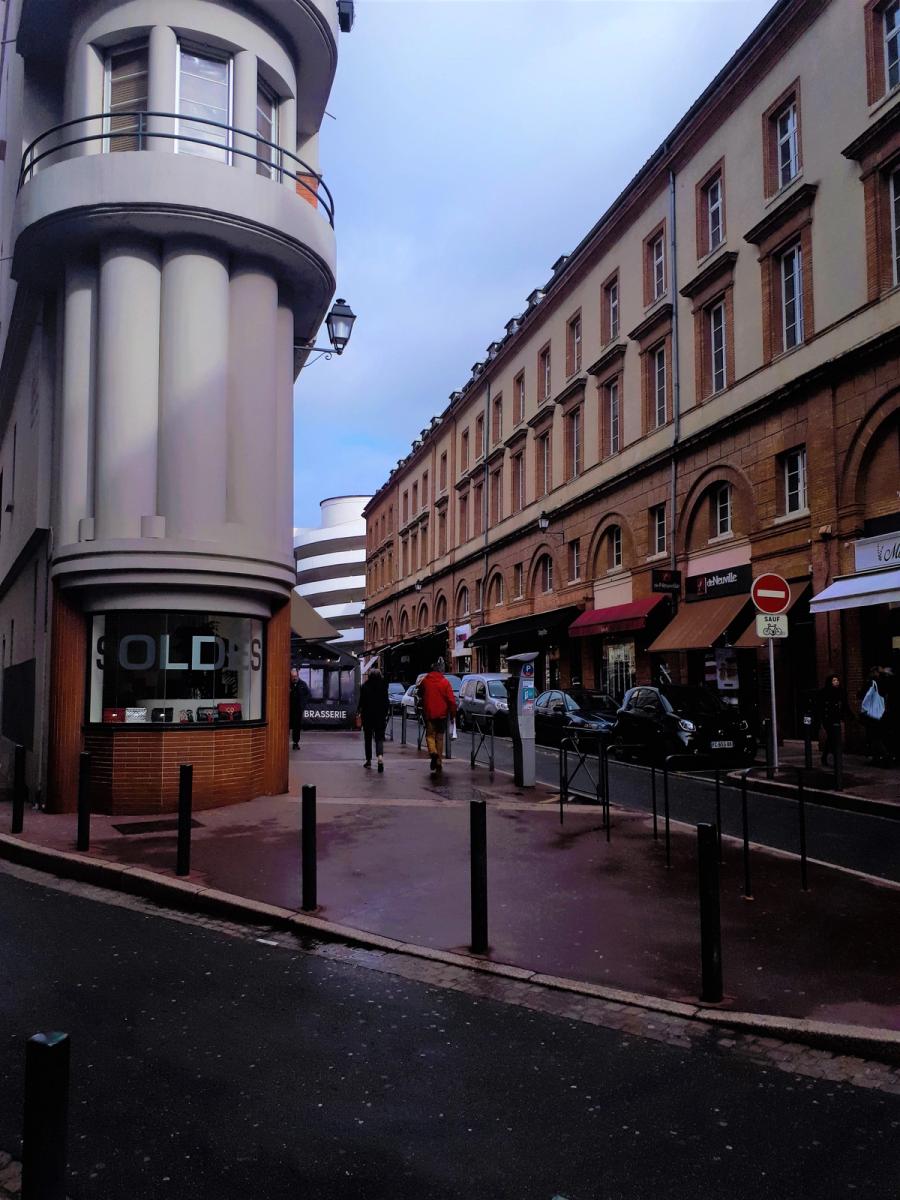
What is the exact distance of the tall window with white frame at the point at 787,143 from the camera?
22.2 meters

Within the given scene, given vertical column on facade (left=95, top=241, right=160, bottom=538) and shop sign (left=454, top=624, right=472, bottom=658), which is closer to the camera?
vertical column on facade (left=95, top=241, right=160, bottom=538)

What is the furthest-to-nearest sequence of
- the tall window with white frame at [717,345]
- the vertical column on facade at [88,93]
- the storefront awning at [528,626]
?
the storefront awning at [528,626], the tall window with white frame at [717,345], the vertical column on facade at [88,93]

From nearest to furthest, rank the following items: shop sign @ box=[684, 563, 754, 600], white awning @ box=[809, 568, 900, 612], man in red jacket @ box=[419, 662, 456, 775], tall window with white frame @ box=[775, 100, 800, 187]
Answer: man in red jacket @ box=[419, 662, 456, 775]
white awning @ box=[809, 568, 900, 612]
tall window with white frame @ box=[775, 100, 800, 187]
shop sign @ box=[684, 563, 754, 600]

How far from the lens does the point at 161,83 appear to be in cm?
1248

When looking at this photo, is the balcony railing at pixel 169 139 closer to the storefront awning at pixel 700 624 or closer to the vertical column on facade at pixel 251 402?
the vertical column on facade at pixel 251 402

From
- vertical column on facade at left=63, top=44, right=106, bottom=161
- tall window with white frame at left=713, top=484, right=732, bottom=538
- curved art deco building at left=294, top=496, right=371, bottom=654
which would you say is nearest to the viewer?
vertical column on facade at left=63, top=44, right=106, bottom=161

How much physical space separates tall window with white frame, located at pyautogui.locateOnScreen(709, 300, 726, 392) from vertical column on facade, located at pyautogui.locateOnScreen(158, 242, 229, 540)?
54.0 ft

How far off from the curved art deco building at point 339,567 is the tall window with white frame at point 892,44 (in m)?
87.9

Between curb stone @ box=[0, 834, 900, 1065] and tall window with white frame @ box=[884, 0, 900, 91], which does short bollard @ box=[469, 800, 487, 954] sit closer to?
curb stone @ box=[0, 834, 900, 1065]

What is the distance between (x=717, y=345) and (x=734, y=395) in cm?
218

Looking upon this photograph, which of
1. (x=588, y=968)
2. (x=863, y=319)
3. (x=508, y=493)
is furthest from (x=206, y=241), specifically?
(x=508, y=493)

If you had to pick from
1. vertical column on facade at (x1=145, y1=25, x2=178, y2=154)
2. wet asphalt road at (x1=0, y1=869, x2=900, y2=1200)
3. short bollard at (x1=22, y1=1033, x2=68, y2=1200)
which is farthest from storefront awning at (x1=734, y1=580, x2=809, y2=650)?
short bollard at (x1=22, y1=1033, x2=68, y2=1200)

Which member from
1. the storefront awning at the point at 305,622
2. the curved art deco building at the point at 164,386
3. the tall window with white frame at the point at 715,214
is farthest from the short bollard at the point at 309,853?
the tall window with white frame at the point at 715,214

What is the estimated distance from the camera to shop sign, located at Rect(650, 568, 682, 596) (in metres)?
25.5
